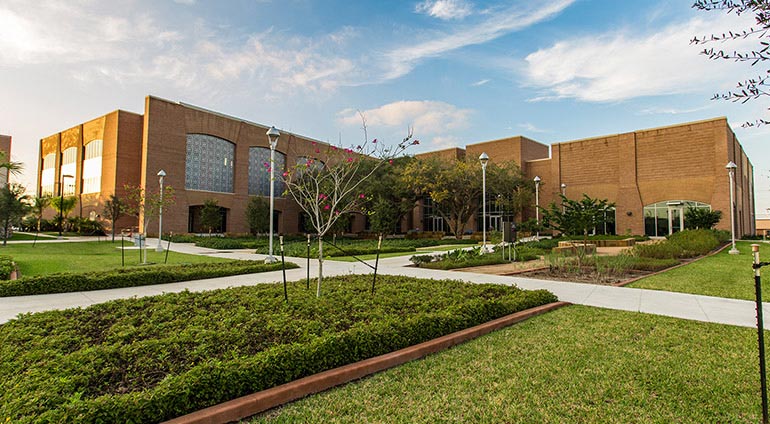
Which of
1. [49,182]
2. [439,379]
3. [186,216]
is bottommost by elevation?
[439,379]

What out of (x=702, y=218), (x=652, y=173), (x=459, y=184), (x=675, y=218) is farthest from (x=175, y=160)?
(x=675, y=218)

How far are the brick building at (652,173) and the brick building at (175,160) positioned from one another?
82.4 feet

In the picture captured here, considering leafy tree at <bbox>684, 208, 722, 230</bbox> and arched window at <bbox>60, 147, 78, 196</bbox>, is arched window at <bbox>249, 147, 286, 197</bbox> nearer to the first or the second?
arched window at <bbox>60, 147, 78, 196</bbox>

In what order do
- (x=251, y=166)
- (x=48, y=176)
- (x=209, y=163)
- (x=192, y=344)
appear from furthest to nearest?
(x=48, y=176)
(x=251, y=166)
(x=209, y=163)
(x=192, y=344)

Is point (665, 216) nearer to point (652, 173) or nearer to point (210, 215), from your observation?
point (652, 173)

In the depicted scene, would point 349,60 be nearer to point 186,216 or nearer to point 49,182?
point 186,216

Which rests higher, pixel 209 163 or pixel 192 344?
pixel 209 163

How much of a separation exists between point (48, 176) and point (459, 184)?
48.0 metres

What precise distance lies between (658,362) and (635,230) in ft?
123

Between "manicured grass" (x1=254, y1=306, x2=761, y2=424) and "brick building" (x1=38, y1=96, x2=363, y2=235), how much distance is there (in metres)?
29.9

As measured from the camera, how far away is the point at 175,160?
3459 centimetres

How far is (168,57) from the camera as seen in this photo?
41.7 ft

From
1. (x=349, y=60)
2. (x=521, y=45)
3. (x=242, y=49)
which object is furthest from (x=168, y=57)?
(x=521, y=45)

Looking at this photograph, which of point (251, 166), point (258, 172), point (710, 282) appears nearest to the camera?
point (710, 282)
